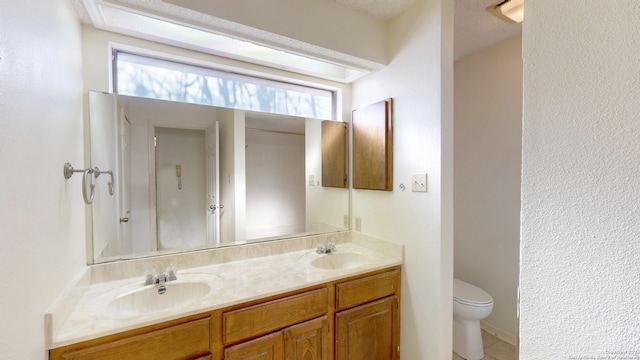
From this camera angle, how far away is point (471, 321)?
1940 mm

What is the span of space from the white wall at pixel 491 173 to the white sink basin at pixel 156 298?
7.30 feet

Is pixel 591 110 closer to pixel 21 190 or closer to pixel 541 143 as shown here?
pixel 541 143

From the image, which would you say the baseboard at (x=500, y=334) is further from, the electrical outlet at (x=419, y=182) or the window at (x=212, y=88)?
the window at (x=212, y=88)

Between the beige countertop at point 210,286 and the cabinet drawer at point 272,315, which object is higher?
the beige countertop at point 210,286

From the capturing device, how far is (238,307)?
3.92 feet

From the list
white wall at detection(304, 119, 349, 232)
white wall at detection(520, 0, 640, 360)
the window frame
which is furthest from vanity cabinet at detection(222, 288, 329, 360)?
the window frame

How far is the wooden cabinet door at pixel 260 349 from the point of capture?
1.17 meters

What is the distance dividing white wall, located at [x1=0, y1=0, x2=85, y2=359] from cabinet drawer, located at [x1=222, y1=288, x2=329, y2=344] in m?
0.62

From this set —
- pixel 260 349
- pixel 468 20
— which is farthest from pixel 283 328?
pixel 468 20

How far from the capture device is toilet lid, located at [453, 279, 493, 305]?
1905 millimetres

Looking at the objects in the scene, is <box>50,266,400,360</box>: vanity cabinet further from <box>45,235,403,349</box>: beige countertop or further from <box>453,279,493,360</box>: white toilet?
<box>453,279,493,360</box>: white toilet

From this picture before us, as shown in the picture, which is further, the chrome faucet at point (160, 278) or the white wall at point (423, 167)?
the white wall at point (423, 167)

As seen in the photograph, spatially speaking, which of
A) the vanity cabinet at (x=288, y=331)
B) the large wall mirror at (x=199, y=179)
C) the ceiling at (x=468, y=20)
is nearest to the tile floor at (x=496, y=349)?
the vanity cabinet at (x=288, y=331)

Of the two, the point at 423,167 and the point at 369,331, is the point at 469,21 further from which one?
the point at 369,331
